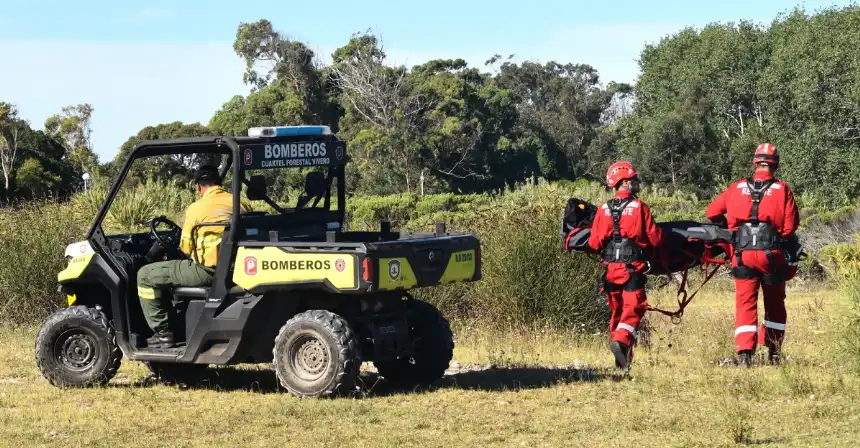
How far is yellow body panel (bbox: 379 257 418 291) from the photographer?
9.02 meters

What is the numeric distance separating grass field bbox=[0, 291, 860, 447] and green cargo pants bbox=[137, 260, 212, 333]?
64cm

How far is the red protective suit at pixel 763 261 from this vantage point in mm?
10445

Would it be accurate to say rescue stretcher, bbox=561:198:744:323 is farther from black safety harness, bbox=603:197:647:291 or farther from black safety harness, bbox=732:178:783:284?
black safety harness, bbox=603:197:647:291

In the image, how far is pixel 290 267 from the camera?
9.20 metres

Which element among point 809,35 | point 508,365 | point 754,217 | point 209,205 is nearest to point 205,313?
point 209,205

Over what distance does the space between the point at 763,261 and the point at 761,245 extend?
0.45 ft

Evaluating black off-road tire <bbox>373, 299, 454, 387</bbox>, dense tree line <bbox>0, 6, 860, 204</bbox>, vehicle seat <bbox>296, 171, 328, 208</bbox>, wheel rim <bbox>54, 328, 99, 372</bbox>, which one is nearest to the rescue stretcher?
black off-road tire <bbox>373, 299, 454, 387</bbox>

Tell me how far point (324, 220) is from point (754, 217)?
3678mm

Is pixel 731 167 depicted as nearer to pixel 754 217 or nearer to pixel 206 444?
pixel 754 217

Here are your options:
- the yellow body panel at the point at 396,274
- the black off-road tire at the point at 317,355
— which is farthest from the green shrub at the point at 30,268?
the yellow body panel at the point at 396,274

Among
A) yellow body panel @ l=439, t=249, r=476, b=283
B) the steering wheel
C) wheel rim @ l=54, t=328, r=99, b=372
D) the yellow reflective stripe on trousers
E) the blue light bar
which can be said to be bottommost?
wheel rim @ l=54, t=328, r=99, b=372

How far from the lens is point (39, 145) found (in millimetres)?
52000

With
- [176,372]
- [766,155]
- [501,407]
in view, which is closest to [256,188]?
[176,372]

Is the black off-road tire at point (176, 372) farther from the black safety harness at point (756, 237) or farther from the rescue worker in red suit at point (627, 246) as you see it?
the black safety harness at point (756, 237)
